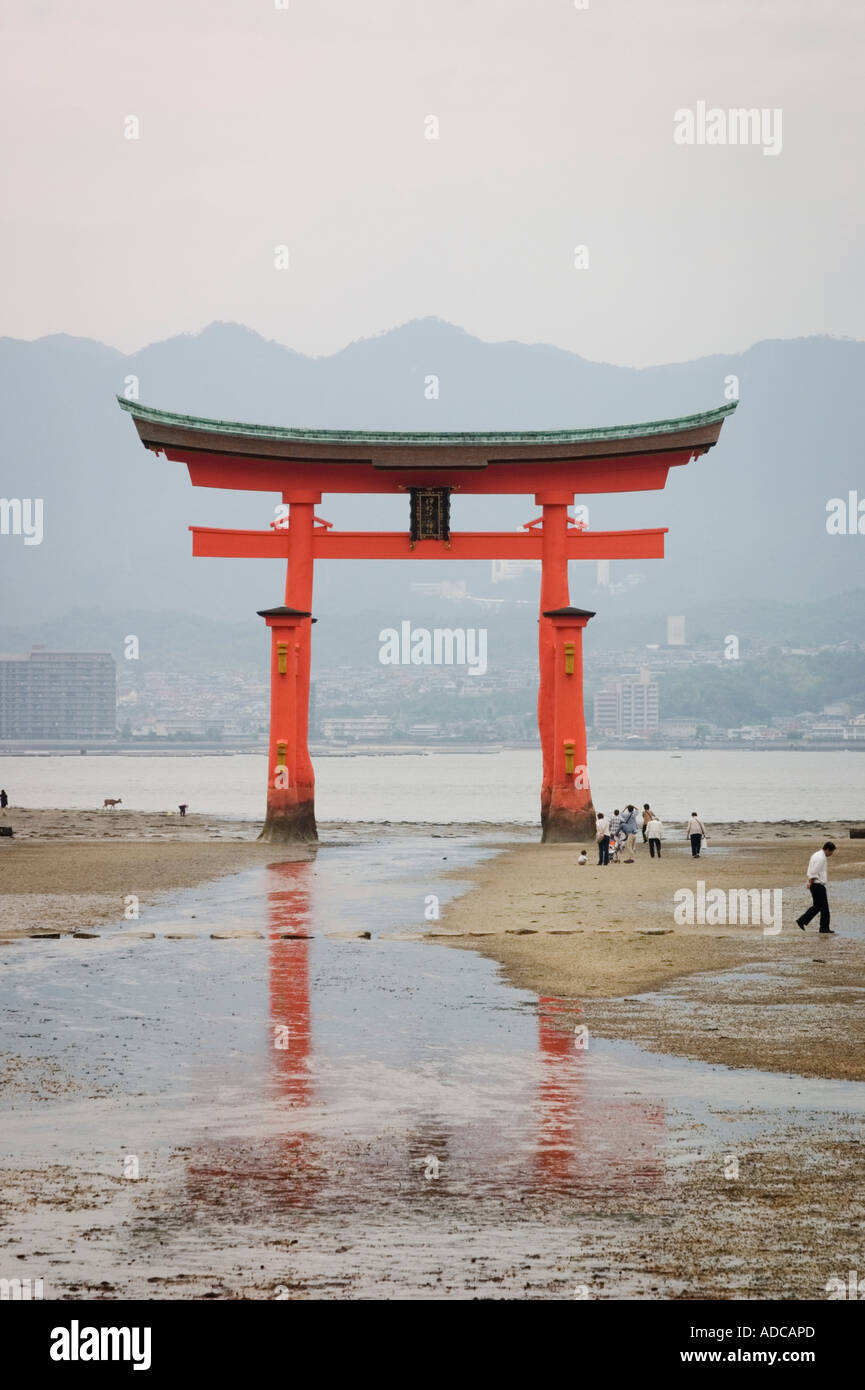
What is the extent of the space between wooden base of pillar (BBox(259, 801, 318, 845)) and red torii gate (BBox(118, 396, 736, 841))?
38 mm

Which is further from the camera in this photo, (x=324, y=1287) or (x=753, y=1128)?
(x=753, y=1128)

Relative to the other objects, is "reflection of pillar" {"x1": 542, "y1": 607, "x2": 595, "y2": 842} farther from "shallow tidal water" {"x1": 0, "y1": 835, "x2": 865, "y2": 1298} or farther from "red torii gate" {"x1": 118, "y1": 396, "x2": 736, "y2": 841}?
"shallow tidal water" {"x1": 0, "y1": 835, "x2": 865, "y2": 1298}

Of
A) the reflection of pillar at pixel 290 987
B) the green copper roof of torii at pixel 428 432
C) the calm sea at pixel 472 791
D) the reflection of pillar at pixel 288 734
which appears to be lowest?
the calm sea at pixel 472 791

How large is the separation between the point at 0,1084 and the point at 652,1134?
190 inches

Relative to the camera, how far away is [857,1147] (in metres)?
8.61

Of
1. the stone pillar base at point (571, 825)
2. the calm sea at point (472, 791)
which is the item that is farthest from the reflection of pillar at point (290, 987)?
the calm sea at point (472, 791)

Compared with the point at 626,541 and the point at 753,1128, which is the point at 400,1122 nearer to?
the point at 753,1128

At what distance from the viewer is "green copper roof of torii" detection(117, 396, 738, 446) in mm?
34031

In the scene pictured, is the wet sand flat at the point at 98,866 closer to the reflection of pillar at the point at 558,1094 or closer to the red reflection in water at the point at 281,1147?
the red reflection in water at the point at 281,1147

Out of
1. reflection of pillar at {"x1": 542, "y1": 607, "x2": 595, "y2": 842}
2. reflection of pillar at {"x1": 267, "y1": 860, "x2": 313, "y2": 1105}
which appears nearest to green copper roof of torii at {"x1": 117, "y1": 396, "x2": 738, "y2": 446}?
reflection of pillar at {"x1": 542, "y1": 607, "x2": 595, "y2": 842}

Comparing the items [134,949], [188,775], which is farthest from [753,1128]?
[188,775]

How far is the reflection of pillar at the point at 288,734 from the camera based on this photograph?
115ft

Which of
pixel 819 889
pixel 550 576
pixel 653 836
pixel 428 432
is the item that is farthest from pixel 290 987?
pixel 550 576

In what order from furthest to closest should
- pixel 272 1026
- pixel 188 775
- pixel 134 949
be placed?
pixel 188 775, pixel 134 949, pixel 272 1026
